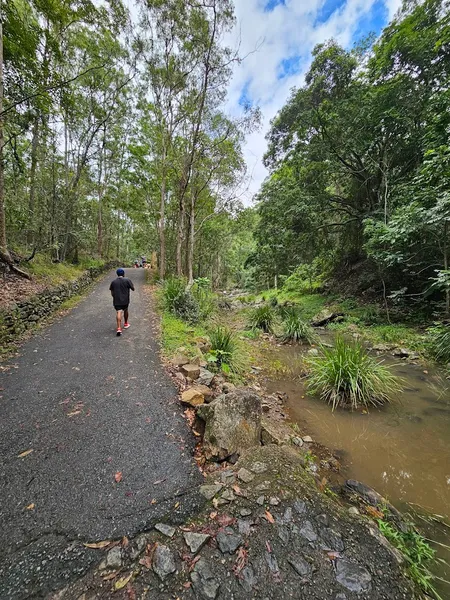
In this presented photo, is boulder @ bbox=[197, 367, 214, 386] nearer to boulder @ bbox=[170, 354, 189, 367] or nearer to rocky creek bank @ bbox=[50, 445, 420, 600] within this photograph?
boulder @ bbox=[170, 354, 189, 367]

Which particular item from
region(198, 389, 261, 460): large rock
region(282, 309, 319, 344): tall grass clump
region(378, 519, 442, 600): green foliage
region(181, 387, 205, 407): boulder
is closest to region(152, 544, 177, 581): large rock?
region(198, 389, 261, 460): large rock

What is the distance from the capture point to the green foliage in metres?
1.60

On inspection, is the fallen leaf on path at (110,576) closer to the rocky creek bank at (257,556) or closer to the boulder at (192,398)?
the rocky creek bank at (257,556)

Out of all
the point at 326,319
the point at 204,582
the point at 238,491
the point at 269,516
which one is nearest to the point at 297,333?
the point at 326,319

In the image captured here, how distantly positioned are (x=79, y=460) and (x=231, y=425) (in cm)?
156

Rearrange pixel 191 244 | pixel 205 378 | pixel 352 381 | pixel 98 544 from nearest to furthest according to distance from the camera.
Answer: pixel 98 544
pixel 205 378
pixel 352 381
pixel 191 244

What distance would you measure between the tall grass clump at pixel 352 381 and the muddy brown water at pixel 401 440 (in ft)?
0.60

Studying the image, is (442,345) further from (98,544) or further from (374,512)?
(98,544)

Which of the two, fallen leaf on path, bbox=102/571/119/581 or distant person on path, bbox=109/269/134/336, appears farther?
distant person on path, bbox=109/269/134/336

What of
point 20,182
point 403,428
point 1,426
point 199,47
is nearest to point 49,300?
point 1,426

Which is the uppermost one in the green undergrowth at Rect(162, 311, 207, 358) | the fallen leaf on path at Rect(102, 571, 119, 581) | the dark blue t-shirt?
the dark blue t-shirt

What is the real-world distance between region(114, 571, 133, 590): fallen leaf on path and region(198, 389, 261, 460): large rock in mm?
1184

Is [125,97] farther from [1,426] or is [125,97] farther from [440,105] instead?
[1,426]

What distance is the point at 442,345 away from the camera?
5766 millimetres
